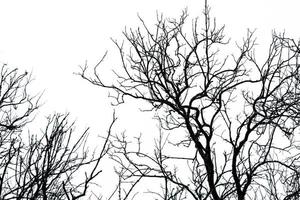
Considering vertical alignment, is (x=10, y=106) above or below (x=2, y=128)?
above

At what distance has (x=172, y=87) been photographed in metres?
8.77

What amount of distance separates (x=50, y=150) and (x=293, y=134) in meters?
5.77

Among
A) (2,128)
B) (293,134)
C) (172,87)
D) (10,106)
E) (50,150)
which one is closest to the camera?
(50,150)

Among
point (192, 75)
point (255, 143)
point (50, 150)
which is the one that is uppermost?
point (192, 75)

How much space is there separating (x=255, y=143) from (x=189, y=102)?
5.02 ft

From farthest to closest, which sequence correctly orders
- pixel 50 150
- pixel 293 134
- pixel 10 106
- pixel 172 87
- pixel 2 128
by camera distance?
pixel 172 87
pixel 293 134
pixel 10 106
pixel 2 128
pixel 50 150

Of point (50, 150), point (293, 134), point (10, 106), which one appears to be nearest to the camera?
point (50, 150)

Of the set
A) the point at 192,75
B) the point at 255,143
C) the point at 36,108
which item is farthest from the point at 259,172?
the point at 36,108

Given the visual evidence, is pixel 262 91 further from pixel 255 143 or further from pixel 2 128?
pixel 2 128

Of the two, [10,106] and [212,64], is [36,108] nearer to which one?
[10,106]

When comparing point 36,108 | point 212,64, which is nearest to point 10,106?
point 36,108

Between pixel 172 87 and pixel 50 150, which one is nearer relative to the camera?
pixel 50 150

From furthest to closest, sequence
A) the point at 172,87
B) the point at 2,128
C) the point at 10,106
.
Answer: the point at 172,87
the point at 10,106
the point at 2,128

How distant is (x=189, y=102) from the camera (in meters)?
8.47
